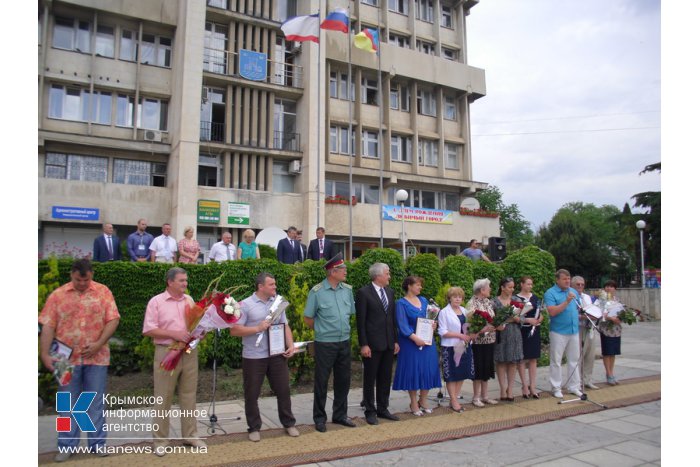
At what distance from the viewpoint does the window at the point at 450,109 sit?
30764 millimetres

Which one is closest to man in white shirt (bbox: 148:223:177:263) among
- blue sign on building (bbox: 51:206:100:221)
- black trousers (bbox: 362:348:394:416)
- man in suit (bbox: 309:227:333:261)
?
man in suit (bbox: 309:227:333:261)

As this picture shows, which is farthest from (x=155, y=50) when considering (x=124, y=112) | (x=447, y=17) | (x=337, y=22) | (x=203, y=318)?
(x=203, y=318)

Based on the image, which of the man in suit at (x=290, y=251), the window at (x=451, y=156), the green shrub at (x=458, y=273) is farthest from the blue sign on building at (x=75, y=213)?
the window at (x=451, y=156)

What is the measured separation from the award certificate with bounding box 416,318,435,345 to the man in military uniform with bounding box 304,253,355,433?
1048mm

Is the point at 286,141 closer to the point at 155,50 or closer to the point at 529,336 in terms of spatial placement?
the point at 155,50

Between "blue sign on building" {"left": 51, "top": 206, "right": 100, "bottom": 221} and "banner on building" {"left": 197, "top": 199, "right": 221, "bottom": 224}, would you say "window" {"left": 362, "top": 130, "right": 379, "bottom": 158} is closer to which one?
"banner on building" {"left": 197, "top": 199, "right": 221, "bottom": 224}

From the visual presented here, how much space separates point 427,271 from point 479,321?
11.2ft

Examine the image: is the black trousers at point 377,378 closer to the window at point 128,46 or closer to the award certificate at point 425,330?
→ the award certificate at point 425,330

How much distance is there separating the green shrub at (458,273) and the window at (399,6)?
23.4 meters

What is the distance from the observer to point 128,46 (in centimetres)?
2188
